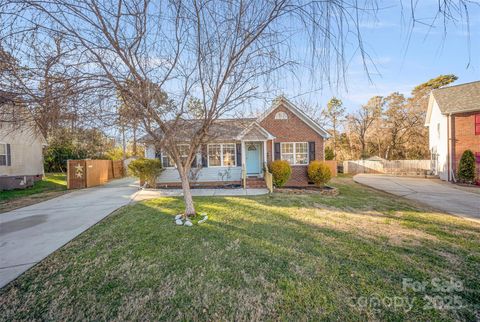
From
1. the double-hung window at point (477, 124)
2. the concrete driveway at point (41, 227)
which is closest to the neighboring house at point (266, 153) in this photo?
the concrete driveway at point (41, 227)

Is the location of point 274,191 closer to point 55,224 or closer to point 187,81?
point 187,81

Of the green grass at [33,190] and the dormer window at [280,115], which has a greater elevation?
the dormer window at [280,115]

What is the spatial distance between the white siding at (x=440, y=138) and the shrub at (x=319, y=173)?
1136cm

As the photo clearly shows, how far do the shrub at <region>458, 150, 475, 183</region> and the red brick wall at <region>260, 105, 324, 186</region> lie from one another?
9804mm

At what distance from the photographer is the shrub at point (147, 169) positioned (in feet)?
37.5

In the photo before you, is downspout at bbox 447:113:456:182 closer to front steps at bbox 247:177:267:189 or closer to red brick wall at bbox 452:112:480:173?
red brick wall at bbox 452:112:480:173

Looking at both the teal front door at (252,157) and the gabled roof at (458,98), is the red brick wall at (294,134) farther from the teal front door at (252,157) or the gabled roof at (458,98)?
the gabled roof at (458,98)

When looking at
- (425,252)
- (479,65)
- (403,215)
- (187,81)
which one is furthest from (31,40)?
(403,215)

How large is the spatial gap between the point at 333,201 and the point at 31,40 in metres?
9.59

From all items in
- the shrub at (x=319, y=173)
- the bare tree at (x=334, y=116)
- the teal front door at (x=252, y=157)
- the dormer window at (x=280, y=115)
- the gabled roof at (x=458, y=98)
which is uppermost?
the bare tree at (x=334, y=116)

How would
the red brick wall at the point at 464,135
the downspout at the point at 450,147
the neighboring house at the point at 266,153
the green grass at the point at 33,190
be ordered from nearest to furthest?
the green grass at the point at 33,190 < the neighboring house at the point at 266,153 < the red brick wall at the point at 464,135 < the downspout at the point at 450,147

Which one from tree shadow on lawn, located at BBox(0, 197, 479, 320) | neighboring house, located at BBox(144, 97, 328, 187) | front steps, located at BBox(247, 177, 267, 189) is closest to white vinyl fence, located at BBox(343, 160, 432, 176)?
neighboring house, located at BBox(144, 97, 328, 187)

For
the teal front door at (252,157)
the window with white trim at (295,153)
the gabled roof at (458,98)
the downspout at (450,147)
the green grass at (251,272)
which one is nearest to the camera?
the green grass at (251,272)

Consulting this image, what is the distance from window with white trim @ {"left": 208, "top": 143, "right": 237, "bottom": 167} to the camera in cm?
1277
